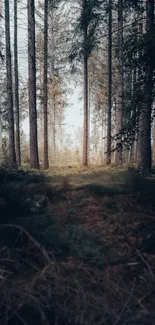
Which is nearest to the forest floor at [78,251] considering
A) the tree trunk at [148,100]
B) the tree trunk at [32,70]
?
the tree trunk at [148,100]

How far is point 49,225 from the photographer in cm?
441

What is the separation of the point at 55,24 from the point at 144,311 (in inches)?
1067

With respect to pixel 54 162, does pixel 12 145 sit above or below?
above

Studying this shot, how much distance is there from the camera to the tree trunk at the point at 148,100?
755 cm

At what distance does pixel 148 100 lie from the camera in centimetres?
766

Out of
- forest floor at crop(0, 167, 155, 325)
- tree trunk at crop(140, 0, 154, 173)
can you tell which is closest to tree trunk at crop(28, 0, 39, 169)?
tree trunk at crop(140, 0, 154, 173)

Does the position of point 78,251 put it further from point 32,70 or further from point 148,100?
point 32,70

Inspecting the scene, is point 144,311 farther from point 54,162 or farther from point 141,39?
point 54,162

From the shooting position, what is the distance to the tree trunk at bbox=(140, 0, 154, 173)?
755 centimetres

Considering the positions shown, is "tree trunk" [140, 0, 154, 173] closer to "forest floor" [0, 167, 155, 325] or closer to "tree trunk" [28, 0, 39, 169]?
"forest floor" [0, 167, 155, 325]

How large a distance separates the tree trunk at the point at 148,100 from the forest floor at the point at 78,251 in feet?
8.62

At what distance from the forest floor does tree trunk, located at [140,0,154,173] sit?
2628 millimetres

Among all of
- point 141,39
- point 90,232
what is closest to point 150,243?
point 90,232

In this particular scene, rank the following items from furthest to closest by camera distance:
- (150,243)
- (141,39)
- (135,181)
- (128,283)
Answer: (141,39) → (135,181) → (150,243) → (128,283)
